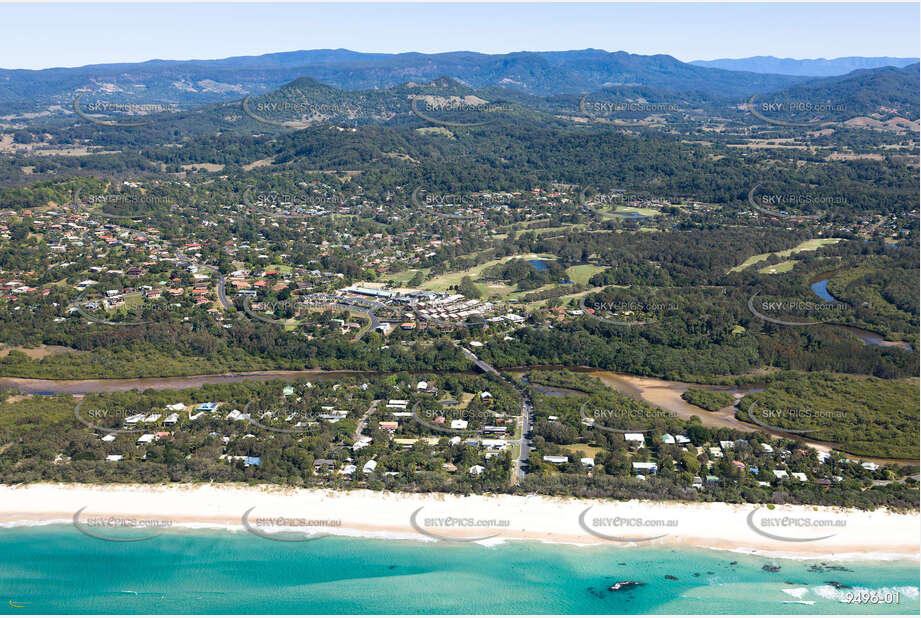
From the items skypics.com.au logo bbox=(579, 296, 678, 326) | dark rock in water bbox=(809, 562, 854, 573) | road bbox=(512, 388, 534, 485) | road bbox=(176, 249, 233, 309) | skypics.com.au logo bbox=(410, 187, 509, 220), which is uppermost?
skypics.com.au logo bbox=(410, 187, 509, 220)

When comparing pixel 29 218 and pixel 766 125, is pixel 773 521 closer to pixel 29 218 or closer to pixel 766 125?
pixel 29 218

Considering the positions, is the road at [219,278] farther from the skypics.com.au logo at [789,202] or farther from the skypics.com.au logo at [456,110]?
the skypics.com.au logo at [456,110]

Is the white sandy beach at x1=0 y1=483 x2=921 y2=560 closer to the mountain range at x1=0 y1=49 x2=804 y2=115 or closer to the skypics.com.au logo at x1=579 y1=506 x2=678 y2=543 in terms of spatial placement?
the skypics.com.au logo at x1=579 y1=506 x2=678 y2=543

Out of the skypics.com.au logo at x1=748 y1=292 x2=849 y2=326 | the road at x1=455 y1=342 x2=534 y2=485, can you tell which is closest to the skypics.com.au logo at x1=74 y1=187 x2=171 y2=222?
the road at x1=455 y1=342 x2=534 y2=485

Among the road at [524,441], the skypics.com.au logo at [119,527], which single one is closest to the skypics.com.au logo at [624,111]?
the road at [524,441]

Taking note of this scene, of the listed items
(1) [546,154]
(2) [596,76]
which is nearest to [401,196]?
(1) [546,154]

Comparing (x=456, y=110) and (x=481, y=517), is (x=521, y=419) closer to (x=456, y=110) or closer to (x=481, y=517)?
(x=481, y=517)
